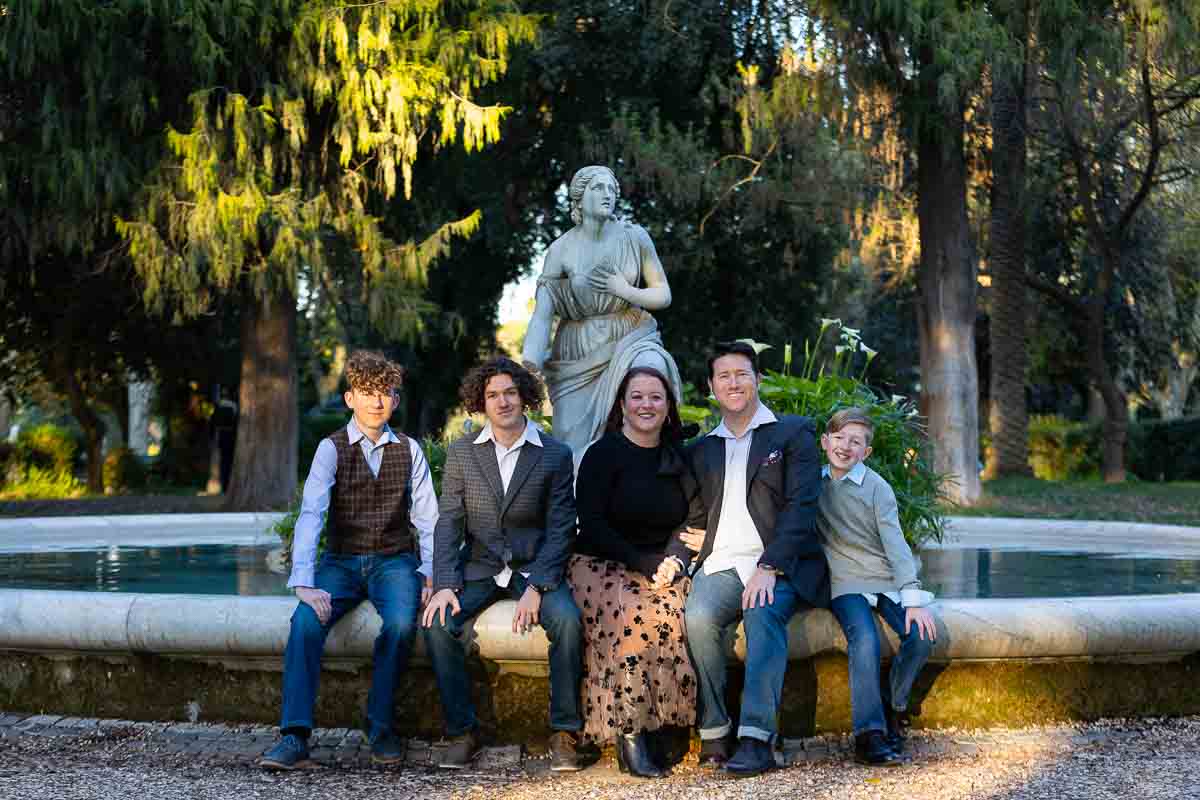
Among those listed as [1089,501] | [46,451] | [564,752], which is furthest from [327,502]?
[46,451]

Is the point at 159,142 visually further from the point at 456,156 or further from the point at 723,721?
the point at 723,721

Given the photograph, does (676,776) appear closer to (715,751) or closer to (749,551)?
(715,751)

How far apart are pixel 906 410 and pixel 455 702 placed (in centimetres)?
402

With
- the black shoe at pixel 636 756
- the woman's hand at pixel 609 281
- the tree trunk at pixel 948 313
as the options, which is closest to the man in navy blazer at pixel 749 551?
the black shoe at pixel 636 756

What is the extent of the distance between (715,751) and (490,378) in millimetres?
1506

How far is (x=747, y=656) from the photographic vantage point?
4.57m

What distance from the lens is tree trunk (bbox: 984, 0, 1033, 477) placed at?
20469 millimetres

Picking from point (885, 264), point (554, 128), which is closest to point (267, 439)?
point (554, 128)

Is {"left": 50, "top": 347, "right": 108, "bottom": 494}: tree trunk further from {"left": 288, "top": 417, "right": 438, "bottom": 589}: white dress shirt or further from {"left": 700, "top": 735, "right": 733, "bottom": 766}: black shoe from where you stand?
{"left": 700, "top": 735, "right": 733, "bottom": 766}: black shoe

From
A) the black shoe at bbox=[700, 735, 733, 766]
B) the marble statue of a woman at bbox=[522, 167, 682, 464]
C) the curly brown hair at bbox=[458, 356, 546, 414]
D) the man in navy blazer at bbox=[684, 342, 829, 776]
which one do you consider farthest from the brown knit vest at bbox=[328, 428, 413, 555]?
the marble statue of a woman at bbox=[522, 167, 682, 464]

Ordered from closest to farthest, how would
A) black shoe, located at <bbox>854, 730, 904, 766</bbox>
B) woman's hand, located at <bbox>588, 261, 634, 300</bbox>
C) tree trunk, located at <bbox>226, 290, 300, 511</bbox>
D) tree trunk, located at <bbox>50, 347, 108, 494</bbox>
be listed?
1. black shoe, located at <bbox>854, 730, 904, 766</bbox>
2. woman's hand, located at <bbox>588, 261, 634, 300</bbox>
3. tree trunk, located at <bbox>226, 290, 300, 511</bbox>
4. tree trunk, located at <bbox>50, 347, 108, 494</bbox>

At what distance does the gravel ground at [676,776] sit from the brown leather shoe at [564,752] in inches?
2.3

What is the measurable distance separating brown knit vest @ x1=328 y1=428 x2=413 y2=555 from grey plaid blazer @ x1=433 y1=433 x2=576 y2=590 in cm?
19

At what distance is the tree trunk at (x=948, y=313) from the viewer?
1589 centimetres
